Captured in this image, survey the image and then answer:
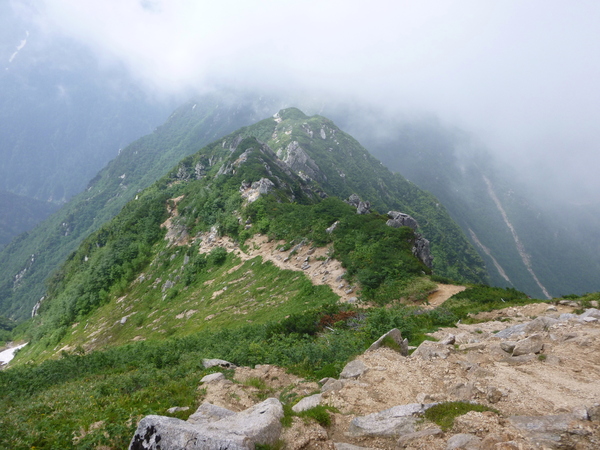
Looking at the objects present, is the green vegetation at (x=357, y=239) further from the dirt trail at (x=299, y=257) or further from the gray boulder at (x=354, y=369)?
the gray boulder at (x=354, y=369)

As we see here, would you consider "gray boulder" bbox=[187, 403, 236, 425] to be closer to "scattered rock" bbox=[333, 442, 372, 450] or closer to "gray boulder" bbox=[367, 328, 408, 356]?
"scattered rock" bbox=[333, 442, 372, 450]

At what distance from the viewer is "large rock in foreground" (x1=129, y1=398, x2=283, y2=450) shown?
19.9 feet

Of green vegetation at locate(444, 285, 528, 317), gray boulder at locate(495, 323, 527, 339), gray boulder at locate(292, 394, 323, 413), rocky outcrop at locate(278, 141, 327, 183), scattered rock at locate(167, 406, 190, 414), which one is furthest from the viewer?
rocky outcrop at locate(278, 141, 327, 183)

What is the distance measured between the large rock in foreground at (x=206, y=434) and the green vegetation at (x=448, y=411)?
12.0 ft

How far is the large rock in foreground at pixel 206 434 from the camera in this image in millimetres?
6078

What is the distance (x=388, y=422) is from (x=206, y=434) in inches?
167

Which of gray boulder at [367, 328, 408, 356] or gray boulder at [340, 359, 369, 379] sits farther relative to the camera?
gray boulder at [367, 328, 408, 356]

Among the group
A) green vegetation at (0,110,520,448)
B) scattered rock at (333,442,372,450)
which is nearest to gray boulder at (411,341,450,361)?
green vegetation at (0,110,520,448)

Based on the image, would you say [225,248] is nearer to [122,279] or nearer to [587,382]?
[122,279]

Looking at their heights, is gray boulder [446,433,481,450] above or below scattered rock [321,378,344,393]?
above

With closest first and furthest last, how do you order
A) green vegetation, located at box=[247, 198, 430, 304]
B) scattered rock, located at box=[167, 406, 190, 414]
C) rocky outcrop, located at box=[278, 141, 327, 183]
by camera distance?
scattered rock, located at box=[167, 406, 190, 414] < green vegetation, located at box=[247, 198, 430, 304] < rocky outcrop, located at box=[278, 141, 327, 183]

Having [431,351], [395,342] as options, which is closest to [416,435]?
[431,351]

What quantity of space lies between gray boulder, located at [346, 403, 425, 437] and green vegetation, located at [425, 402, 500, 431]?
11.2 inches

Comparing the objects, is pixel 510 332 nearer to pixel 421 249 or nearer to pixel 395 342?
pixel 395 342
